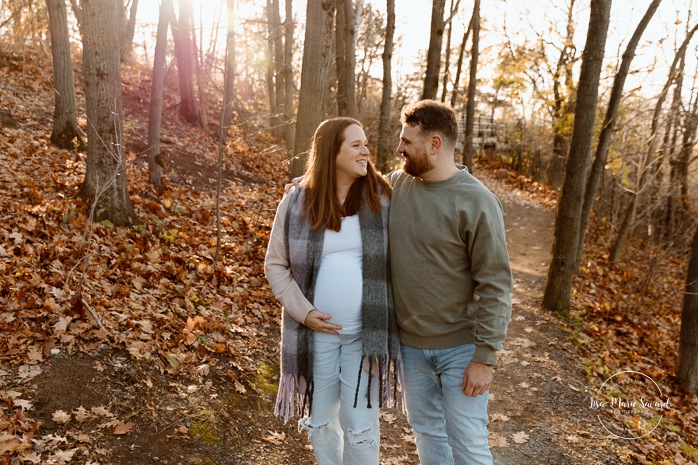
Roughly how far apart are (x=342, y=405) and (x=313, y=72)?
4991 millimetres

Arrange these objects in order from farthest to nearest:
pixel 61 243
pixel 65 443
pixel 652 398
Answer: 1. pixel 652 398
2. pixel 61 243
3. pixel 65 443

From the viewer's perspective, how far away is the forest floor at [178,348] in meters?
3.44

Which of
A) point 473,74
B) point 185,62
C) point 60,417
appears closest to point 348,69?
point 185,62

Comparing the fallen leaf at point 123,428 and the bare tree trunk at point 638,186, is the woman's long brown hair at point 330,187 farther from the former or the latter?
the bare tree trunk at point 638,186

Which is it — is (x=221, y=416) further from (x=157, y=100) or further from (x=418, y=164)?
(x=157, y=100)

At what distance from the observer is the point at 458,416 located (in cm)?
264

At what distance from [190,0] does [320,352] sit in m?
12.4

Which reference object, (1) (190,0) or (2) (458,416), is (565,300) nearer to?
(2) (458,416)

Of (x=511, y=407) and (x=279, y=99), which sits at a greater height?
(x=279, y=99)

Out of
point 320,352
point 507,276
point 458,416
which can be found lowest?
point 458,416

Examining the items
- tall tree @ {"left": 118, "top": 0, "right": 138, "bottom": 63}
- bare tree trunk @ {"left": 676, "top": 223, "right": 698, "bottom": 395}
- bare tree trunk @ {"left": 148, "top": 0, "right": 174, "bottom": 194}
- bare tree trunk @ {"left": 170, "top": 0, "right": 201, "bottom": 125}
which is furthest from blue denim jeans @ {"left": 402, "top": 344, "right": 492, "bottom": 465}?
tall tree @ {"left": 118, "top": 0, "right": 138, "bottom": 63}

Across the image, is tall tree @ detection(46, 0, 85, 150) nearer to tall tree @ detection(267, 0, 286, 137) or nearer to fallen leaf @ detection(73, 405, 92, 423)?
fallen leaf @ detection(73, 405, 92, 423)

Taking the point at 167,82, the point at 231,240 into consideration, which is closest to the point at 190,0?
the point at 167,82

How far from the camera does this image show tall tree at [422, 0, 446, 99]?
8.67 m
